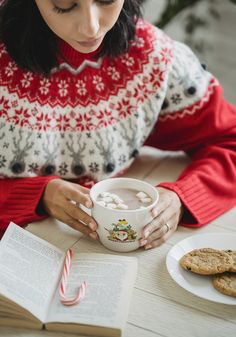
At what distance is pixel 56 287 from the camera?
0.98 m

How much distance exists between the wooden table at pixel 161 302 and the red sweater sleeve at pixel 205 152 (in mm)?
46

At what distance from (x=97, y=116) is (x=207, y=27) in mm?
761

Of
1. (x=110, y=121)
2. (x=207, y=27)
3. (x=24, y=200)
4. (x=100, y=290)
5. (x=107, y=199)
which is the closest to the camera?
(x=100, y=290)

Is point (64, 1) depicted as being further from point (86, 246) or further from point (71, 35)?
point (86, 246)

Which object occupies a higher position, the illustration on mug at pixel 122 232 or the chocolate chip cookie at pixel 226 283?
the illustration on mug at pixel 122 232

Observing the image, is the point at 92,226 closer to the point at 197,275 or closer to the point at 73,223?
the point at 73,223

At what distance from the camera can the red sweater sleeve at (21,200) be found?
118 cm

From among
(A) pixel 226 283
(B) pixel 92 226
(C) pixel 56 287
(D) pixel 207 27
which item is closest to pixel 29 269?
(C) pixel 56 287

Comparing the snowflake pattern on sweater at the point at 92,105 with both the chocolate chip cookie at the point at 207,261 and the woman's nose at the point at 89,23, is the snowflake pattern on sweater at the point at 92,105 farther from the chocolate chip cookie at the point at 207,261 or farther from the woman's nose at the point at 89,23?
the chocolate chip cookie at the point at 207,261

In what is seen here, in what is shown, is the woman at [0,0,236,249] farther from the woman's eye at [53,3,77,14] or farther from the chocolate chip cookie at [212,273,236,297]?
the chocolate chip cookie at [212,273,236,297]

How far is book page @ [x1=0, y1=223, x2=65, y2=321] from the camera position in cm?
91

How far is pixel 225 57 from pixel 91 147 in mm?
805

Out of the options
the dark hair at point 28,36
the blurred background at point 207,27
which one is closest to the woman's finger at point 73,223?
the dark hair at point 28,36

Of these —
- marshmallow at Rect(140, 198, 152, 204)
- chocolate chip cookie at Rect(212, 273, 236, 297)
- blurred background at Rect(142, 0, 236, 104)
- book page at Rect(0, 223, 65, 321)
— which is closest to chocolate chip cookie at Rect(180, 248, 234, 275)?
chocolate chip cookie at Rect(212, 273, 236, 297)
